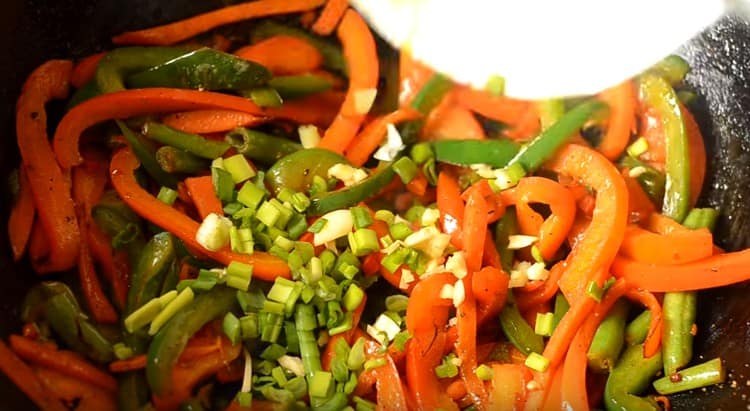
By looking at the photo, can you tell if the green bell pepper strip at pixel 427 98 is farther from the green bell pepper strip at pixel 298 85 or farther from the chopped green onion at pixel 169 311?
the chopped green onion at pixel 169 311

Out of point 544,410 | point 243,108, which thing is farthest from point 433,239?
point 243,108

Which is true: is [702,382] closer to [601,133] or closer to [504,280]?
[504,280]

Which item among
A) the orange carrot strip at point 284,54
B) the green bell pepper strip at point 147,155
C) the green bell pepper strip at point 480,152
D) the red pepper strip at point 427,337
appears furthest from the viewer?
the orange carrot strip at point 284,54

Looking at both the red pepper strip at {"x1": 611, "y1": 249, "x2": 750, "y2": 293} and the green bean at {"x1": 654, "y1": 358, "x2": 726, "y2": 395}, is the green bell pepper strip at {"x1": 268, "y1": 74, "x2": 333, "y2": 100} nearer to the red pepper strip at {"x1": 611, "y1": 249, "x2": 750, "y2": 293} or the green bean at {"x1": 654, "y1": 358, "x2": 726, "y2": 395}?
the red pepper strip at {"x1": 611, "y1": 249, "x2": 750, "y2": 293}

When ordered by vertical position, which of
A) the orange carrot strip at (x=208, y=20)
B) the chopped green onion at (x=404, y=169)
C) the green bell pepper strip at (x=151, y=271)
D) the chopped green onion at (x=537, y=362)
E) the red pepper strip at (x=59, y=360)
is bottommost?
the red pepper strip at (x=59, y=360)

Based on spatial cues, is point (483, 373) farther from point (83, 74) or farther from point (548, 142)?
point (83, 74)

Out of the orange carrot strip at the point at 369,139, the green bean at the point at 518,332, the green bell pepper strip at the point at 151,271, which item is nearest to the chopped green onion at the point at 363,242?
the orange carrot strip at the point at 369,139
